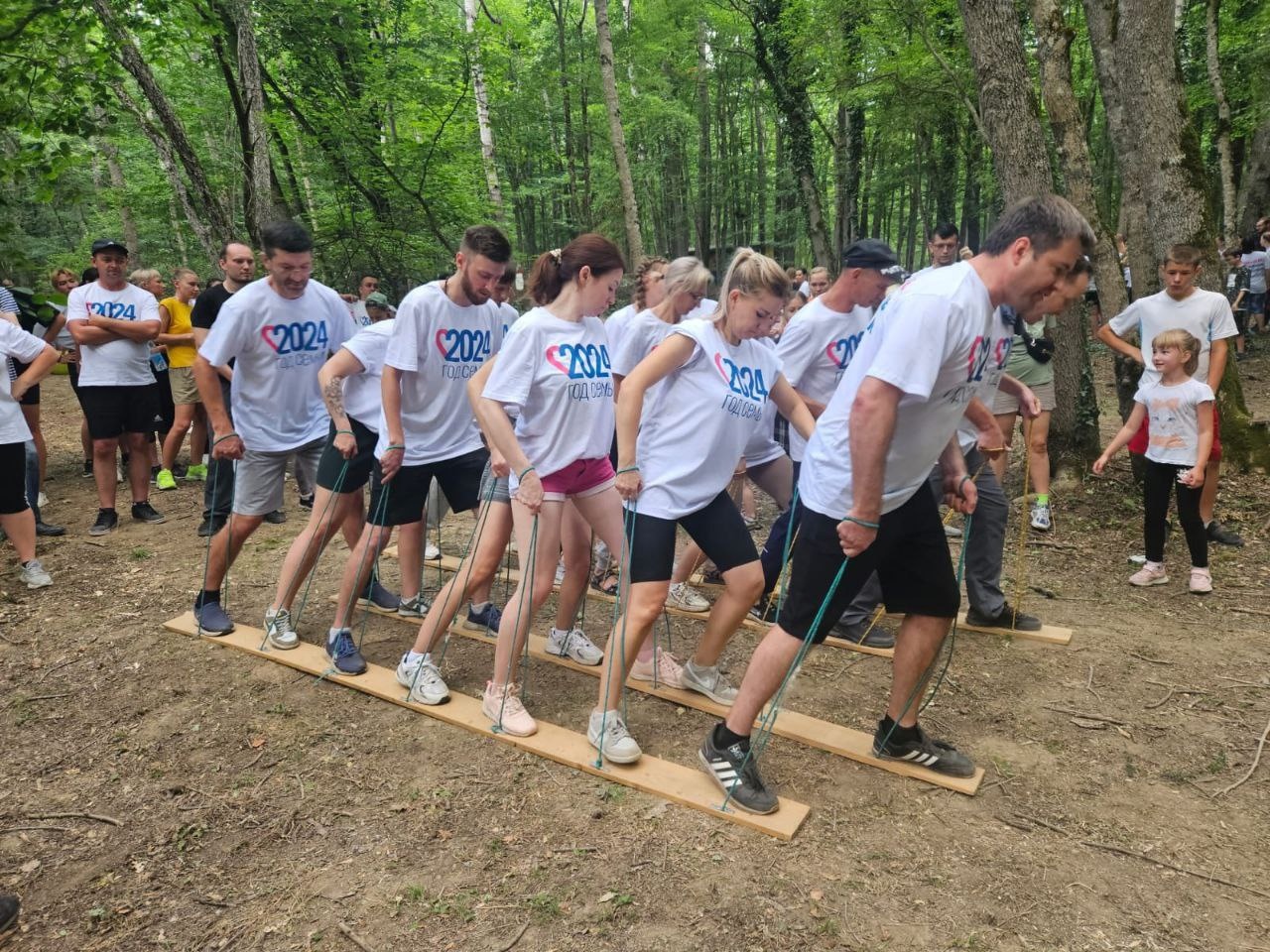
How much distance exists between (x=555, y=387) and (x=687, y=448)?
634 mm

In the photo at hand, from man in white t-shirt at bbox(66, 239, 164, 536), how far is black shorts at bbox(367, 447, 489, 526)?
3.73 metres

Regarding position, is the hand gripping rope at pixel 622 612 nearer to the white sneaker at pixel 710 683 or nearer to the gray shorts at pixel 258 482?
the white sneaker at pixel 710 683

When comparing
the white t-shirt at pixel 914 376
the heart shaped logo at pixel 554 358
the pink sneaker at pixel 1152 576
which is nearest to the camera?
the white t-shirt at pixel 914 376

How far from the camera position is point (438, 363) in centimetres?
389

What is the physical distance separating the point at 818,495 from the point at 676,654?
194cm

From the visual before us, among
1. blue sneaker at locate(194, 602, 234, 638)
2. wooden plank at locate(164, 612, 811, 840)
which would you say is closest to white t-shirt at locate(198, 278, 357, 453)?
blue sneaker at locate(194, 602, 234, 638)

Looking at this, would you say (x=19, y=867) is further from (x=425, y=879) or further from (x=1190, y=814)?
(x=1190, y=814)

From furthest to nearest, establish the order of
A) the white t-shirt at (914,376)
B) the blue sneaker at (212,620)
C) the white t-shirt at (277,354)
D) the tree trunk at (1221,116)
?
the tree trunk at (1221,116), the blue sneaker at (212,620), the white t-shirt at (277,354), the white t-shirt at (914,376)

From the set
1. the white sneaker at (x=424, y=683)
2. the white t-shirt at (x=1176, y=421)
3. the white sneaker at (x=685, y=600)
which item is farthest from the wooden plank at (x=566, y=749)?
the white t-shirt at (x=1176, y=421)

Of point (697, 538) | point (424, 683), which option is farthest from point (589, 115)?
point (697, 538)

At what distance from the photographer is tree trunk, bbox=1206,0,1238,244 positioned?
12203mm

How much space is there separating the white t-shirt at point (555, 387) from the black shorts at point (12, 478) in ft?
12.6

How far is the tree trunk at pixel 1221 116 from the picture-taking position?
480 inches

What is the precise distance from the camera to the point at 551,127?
24656 mm
